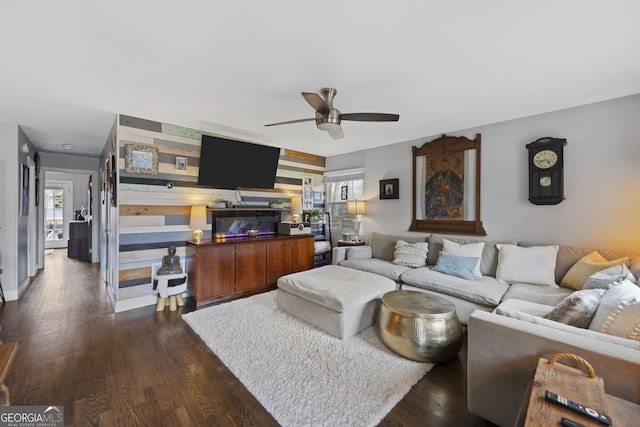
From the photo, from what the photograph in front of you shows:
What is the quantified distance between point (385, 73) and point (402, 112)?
996mm

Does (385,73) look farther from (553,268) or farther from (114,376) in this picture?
(114,376)

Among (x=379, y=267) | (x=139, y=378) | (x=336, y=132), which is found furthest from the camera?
(x=379, y=267)

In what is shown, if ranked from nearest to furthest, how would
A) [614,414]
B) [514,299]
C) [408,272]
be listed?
[614,414]
[514,299]
[408,272]

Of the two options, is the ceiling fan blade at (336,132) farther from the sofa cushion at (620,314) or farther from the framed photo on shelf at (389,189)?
the sofa cushion at (620,314)

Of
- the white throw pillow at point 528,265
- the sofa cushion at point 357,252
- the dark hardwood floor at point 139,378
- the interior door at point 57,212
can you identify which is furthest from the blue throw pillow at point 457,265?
the interior door at point 57,212

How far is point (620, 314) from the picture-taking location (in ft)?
4.49

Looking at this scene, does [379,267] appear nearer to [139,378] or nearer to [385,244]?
[385,244]

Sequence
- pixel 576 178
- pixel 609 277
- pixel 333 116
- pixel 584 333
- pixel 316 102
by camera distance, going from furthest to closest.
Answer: pixel 576 178, pixel 333 116, pixel 316 102, pixel 609 277, pixel 584 333

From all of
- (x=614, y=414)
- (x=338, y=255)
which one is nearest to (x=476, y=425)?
(x=614, y=414)

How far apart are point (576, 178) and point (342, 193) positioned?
3520 millimetres

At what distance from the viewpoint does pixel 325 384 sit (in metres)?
1.92

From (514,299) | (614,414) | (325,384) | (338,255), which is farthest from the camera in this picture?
(338,255)

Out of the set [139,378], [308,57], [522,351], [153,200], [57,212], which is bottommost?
[139,378]

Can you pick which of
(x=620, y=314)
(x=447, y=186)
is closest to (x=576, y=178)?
(x=447, y=186)
